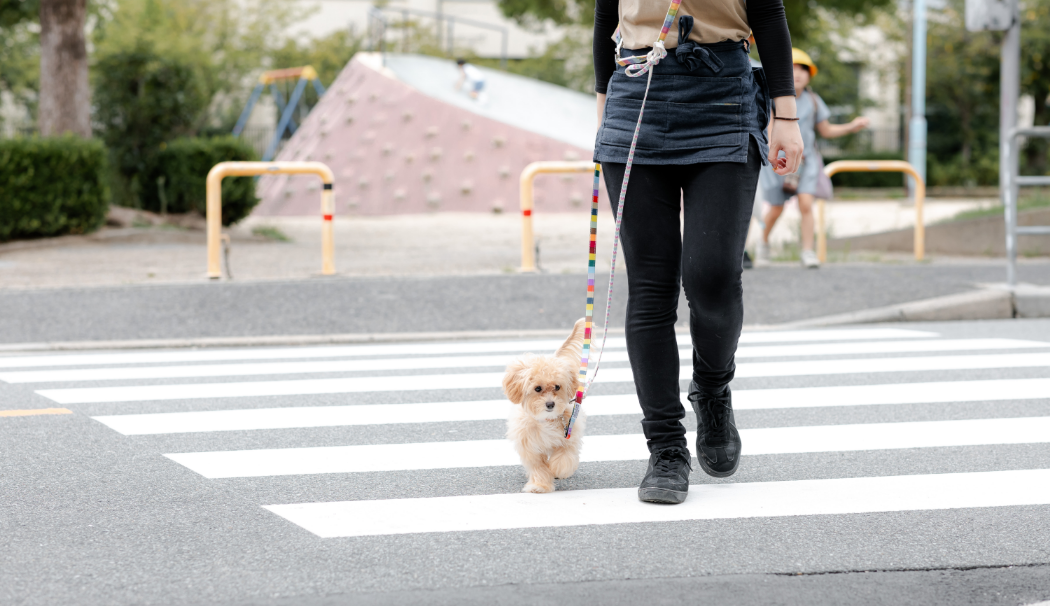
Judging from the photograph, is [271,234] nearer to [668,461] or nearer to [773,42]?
[668,461]

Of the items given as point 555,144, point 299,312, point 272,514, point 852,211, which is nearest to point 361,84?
point 555,144

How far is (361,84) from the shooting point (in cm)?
2344

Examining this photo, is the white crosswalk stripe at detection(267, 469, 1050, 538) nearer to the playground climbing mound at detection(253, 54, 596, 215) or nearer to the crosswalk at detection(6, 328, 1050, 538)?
the crosswalk at detection(6, 328, 1050, 538)

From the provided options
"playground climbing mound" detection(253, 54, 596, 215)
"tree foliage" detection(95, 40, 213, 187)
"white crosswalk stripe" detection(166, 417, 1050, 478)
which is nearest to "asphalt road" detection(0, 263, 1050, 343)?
"white crosswalk stripe" detection(166, 417, 1050, 478)

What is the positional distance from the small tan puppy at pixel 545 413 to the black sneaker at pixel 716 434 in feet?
1.27

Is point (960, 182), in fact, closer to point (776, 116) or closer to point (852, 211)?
point (852, 211)

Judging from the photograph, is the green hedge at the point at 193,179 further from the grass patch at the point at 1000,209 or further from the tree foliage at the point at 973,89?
the tree foliage at the point at 973,89

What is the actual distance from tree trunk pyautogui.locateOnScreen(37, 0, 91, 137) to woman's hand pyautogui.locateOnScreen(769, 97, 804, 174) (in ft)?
43.1

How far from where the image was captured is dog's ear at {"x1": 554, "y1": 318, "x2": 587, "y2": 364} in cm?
375

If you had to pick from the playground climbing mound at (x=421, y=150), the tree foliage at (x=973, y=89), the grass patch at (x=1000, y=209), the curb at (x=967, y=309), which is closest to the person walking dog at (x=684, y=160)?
the curb at (x=967, y=309)

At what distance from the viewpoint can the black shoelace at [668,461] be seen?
3535mm

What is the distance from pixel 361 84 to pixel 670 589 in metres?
21.6

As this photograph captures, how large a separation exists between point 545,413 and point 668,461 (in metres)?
0.41

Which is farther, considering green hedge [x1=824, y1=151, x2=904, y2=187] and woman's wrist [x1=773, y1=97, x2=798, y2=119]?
green hedge [x1=824, y1=151, x2=904, y2=187]
